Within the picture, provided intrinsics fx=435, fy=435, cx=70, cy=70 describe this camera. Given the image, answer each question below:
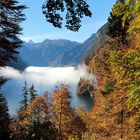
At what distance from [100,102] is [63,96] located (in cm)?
1100

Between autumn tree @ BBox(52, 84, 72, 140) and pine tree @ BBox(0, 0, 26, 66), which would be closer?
pine tree @ BBox(0, 0, 26, 66)

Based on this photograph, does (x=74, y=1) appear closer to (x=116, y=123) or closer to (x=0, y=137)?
(x=0, y=137)

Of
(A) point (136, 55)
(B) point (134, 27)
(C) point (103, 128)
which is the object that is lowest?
(C) point (103, 128)

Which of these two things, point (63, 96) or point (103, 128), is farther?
point (63, 96)

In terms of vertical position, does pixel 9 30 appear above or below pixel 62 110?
above

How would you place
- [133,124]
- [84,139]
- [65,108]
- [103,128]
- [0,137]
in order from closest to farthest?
[84,139], [0,137], [133,124], [103,128], [65,108]

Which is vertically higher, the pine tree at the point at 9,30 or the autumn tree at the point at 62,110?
the pine tree at the point at 9,30

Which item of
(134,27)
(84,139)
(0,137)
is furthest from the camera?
(0,137)

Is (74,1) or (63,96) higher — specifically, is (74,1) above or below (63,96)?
above

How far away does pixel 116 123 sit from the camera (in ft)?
151

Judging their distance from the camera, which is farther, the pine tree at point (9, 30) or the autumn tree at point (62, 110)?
the autumn tree at point (62, 110)

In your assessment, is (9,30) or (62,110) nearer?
(9,30)

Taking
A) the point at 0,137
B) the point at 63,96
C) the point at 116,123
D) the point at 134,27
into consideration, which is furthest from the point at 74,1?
the point at 63,96

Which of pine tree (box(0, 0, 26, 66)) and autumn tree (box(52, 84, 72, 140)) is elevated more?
pine tree (box(0, 0, 26, 66))
